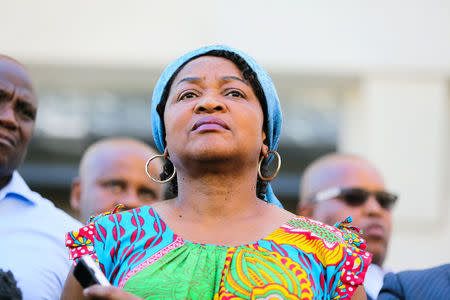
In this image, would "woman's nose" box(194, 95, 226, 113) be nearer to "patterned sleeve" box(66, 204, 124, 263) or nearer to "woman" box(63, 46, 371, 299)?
"woman" box(63, 46, 371, 299)

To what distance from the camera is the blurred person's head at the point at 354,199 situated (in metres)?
4.20

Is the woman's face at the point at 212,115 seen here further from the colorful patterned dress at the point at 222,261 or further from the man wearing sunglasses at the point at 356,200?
the man wearing sunglasses at the point at 356,200

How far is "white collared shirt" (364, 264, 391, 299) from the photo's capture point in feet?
12.0

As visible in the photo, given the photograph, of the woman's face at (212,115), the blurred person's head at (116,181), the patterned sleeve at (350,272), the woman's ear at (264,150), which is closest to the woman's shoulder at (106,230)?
the woman's face at (212,115)

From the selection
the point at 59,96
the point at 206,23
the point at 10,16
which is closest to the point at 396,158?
the point at 206,23

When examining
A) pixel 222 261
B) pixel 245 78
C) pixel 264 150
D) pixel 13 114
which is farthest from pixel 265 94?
pixel 13 114

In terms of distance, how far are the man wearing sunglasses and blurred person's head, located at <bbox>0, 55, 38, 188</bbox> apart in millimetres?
1973

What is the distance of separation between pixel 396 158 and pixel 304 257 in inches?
188

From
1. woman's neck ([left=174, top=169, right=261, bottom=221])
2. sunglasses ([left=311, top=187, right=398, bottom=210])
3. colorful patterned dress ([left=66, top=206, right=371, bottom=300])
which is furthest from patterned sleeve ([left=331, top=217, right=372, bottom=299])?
sunglasses ([left=311, top=187, right=398, bottom=210])

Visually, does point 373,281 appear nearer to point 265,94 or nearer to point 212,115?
point 265,94

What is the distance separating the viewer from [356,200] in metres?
4.32

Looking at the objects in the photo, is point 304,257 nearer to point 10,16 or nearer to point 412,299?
point 412,299

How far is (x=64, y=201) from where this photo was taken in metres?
9.48

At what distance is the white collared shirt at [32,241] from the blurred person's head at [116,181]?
3.21 feet
